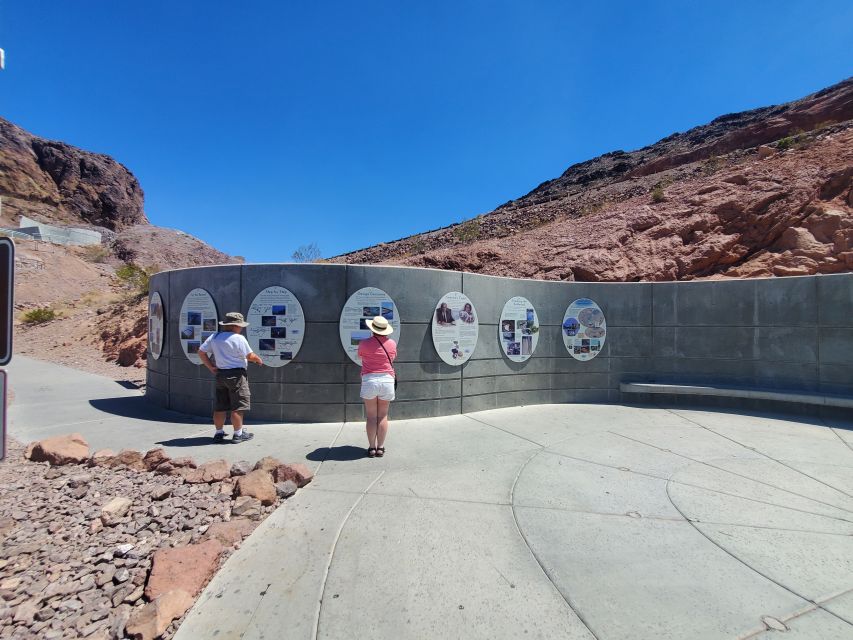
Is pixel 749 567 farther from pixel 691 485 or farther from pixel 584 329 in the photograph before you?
pixel 584 329

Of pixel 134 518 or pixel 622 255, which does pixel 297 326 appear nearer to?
pixel 134 518

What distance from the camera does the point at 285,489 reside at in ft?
12.5

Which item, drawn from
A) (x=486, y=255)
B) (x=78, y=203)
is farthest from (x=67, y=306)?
(x=78, y=203)

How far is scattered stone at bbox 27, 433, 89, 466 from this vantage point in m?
4.38

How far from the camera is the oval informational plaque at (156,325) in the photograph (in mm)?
7629

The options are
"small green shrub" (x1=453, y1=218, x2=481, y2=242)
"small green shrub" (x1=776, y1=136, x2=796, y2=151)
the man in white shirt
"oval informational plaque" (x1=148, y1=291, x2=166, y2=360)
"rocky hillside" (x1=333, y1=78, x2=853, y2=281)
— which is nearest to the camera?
the man in white shirt

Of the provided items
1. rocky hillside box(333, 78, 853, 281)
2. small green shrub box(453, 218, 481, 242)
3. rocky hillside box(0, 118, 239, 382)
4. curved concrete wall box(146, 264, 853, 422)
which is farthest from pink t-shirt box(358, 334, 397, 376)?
small green shrub box(453, 218, 481, 242)

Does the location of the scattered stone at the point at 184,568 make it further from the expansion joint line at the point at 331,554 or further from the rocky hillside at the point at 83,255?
the rocky hillside at the point at 83,255

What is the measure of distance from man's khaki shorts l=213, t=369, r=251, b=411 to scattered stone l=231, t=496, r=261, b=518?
7.30 ft

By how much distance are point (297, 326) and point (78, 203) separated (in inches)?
3597

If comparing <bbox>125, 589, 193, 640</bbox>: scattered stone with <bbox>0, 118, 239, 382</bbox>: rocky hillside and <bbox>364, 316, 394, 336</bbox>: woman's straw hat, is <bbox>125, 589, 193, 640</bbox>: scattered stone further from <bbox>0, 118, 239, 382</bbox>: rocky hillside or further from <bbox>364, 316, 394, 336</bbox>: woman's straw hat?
<bbox>0, 118, 239, 382</bbox>: rocky hillside

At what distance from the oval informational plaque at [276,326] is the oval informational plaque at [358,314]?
2.28ft

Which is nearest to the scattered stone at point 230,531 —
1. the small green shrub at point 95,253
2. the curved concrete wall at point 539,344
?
the curved concrete wall at point 539,344

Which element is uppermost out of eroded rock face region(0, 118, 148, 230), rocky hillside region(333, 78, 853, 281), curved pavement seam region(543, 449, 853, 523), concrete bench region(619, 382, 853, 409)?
eroded rock face region(0, 118, 148, 230)
